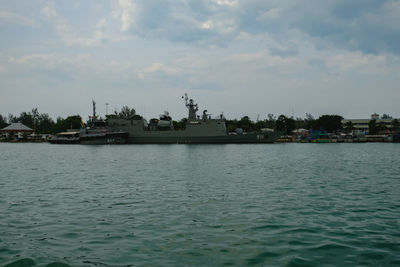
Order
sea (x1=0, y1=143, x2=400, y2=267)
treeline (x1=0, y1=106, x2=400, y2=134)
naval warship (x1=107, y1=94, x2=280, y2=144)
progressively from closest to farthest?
sea (x1=0, y1=143, x2=400, y2=267), naval warship (x1=107, y1=94, x2=280, y2=144), treeline (x1=0, y1=106, x2=400, y2=134)

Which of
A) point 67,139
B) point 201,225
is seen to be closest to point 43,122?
point 67,139

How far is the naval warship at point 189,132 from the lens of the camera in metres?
76.2

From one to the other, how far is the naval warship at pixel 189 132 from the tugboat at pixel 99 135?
162 centimetres

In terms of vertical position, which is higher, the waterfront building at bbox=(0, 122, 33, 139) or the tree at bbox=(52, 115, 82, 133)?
the tree at bbox=(52, 115, 82, 133)

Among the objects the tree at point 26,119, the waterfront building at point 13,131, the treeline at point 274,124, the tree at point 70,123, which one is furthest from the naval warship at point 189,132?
the tree at point 26,119

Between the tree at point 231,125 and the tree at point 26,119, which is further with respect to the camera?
the tree at point 26,119

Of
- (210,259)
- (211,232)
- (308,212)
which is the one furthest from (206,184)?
(210,259)

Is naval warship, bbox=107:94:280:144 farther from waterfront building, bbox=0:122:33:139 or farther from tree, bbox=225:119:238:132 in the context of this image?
waterfront building, bbox=0:122:33:139

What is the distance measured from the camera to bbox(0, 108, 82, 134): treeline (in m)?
137

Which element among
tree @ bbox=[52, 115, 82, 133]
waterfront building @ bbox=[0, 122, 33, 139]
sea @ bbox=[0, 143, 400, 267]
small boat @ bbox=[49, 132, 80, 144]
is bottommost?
sea @ bbox=[0, 143, 400, 267]

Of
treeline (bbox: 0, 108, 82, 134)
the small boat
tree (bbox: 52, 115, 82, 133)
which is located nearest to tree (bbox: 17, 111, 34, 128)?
treeline (bbox: 0, 108, 82, 134)

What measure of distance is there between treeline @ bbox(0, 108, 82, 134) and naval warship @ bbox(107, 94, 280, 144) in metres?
62.1

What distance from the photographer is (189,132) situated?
7700 cm

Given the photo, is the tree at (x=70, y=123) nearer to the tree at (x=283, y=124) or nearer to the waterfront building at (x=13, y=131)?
the waterfront building at (x=13, y=131)
